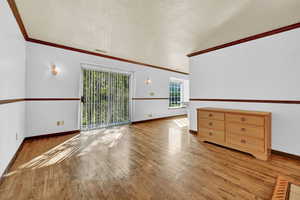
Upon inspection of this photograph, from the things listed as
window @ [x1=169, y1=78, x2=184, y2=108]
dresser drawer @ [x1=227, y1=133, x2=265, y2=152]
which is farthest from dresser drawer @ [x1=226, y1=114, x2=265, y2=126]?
window @ [x1=169, y1=78, x2=184, y2=108]

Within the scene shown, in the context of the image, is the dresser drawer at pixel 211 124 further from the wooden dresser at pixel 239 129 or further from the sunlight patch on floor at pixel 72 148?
the sunlight patch on floor at pixel 72 148

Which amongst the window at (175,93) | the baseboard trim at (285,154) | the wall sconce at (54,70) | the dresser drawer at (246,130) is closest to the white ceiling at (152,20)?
the wall sconce at (54,70)

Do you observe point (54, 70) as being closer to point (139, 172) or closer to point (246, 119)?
point (139, 172)

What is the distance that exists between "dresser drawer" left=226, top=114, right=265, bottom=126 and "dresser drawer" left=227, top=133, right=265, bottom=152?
272 millimetres

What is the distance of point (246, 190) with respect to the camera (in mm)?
1325

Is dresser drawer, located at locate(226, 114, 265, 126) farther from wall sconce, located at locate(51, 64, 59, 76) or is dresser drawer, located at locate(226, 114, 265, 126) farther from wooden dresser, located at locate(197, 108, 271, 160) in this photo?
wall sconce, located at locate(51, 64, 59, 76)

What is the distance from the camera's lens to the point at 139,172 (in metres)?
1.65

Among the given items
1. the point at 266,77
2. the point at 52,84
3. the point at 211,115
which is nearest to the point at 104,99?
the point at 52,84

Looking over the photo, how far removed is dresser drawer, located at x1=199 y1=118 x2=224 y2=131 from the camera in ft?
8.28

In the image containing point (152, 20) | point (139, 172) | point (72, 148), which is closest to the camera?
point (139, 172)

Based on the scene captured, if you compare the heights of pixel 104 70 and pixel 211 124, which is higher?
pixel 104 70

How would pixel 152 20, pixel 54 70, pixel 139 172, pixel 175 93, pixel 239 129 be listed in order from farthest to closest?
1. pixel 175 93
2. pixel 54 70
3. pixel 239 129
4. pixel 152 20
5. pixel 139 172

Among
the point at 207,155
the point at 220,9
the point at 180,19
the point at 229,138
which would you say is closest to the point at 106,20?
the point at 180,19

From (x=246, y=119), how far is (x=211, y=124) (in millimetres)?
653
